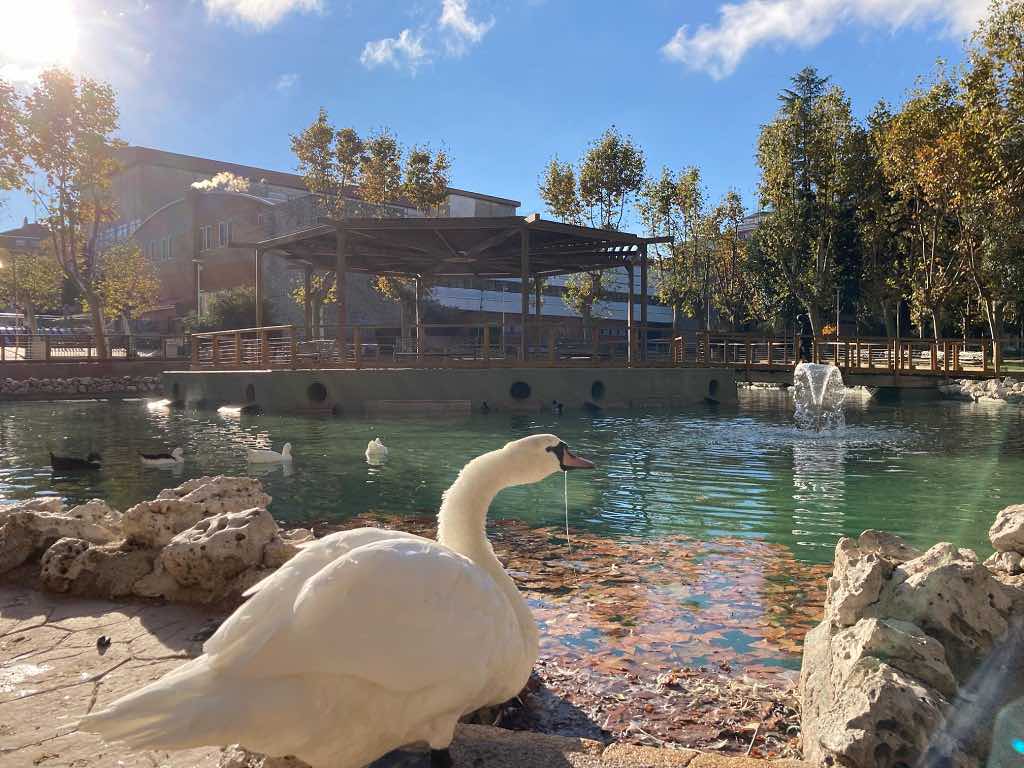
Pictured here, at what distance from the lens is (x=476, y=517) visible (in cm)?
314

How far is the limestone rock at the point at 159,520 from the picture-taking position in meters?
4.92

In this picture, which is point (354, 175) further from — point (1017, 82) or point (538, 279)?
point (1017, 82)

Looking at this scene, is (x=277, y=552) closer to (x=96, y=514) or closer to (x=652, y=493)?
(x=96, y=514)

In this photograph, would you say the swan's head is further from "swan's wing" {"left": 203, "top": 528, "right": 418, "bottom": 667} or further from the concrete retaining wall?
the concrete retaining wall

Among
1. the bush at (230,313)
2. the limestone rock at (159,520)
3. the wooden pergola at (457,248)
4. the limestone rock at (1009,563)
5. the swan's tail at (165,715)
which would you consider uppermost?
the wooden pergola at (457,248)

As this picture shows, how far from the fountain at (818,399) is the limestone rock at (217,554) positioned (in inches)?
557

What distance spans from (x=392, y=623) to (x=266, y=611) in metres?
0.37

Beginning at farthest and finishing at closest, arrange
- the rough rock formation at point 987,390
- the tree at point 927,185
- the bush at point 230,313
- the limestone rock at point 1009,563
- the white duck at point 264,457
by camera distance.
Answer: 1. the bush at point 230,313
2. the tree at point 927,185
3. the rough rock formation at point 987,390
4. the white duck at point 264,457
5. the limestone rock at point 1009,563

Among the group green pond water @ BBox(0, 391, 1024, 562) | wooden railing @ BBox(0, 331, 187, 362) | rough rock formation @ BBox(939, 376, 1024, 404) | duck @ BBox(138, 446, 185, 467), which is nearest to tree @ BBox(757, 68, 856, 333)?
rough rock formation @ BBox(939, 376, 1024, 404)

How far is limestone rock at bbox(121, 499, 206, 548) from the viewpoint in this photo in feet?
16.1

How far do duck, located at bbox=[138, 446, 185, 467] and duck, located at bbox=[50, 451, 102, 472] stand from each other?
0.64 meters

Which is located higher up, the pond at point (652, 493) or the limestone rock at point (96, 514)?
the limestone rock at point (96, 514)

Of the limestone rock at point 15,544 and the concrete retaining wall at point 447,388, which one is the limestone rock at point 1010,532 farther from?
the concrete retaining wall at point 447,388

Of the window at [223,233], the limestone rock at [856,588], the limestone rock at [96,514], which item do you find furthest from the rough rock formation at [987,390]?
the window at [223,233]
